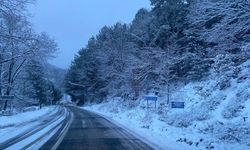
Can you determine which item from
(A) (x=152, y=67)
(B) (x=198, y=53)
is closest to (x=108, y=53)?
(A) (x=152, y=67)

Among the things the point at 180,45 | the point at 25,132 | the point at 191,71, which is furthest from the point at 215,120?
the point at 180,45

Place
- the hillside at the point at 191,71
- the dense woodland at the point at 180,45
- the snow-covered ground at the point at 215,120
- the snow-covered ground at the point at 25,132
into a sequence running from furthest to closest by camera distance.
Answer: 1. the dense woodland at the point at 180,45
2. the snow-covered ground at the point at 25,132
3. the hillside at the point at 191,71
4. the snow-covered ground at the point at 215,120

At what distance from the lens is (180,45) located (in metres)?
39.2

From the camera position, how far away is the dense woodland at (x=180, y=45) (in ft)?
54.5

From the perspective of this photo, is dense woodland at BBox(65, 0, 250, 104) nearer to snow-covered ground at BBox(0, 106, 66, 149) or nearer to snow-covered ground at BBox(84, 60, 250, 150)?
snow-covered ground at BBox(84, 60, 250, 150)

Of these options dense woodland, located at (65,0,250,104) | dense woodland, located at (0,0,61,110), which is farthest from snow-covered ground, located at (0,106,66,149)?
dense woodland, located at (65,0,250,104)

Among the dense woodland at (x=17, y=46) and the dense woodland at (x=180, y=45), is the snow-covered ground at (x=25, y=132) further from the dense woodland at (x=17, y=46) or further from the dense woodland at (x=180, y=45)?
the dense woodland at (x=180, y=45)

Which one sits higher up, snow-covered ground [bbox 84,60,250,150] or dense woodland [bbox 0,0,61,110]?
dense woodland [bbox 0,0,61,110]

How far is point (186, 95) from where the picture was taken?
3123cm

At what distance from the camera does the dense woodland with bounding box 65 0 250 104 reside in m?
16.6

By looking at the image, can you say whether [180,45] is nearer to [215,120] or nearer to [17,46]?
[17,46]

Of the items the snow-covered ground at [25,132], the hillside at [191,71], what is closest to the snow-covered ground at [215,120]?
the hillside at [191,71]

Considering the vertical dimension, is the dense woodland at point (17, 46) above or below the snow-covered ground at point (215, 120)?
above

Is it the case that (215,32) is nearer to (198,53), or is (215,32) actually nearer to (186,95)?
(186,95)
